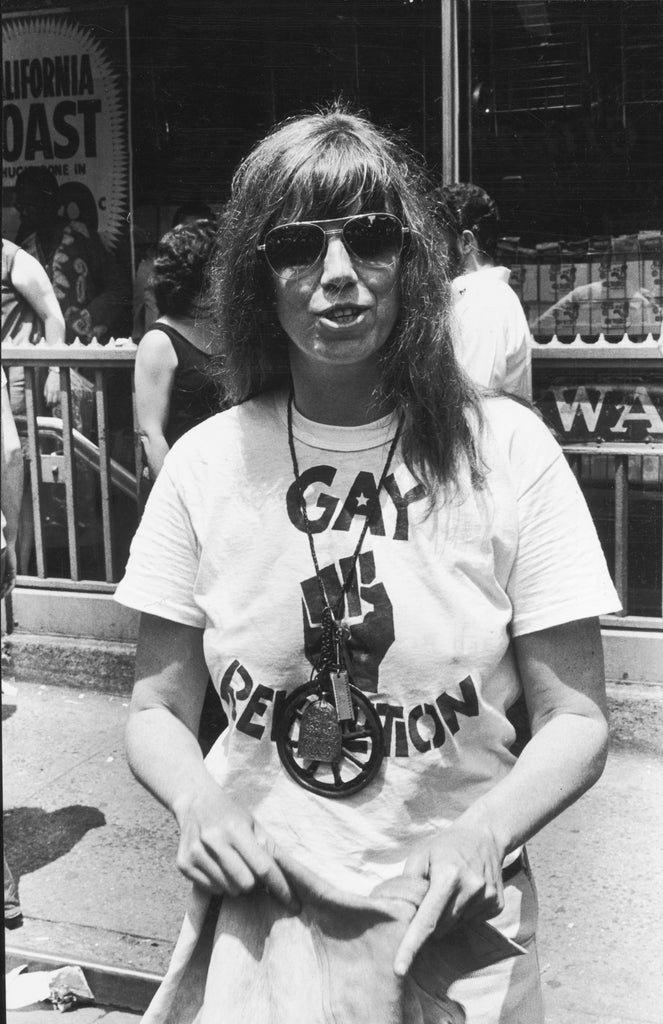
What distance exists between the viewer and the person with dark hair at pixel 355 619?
1.48 meters

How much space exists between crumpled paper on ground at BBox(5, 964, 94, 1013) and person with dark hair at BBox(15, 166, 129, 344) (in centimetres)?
366

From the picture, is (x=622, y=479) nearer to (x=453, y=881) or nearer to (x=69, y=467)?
(x=69, y=467)

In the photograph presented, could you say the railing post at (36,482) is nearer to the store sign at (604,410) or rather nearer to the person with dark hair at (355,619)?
the store sign at (604,410)

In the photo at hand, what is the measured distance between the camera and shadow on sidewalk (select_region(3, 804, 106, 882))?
4.14 metres

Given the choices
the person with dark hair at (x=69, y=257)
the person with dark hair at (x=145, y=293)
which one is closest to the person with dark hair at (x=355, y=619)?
the person with dark hair at (x=145, y=293)

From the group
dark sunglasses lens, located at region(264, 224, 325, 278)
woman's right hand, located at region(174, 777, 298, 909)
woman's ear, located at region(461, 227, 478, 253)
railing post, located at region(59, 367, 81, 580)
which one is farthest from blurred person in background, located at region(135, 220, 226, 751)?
woman's right hand, located at region(174, 777, 298, 909)

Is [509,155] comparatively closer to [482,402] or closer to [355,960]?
[482,402]

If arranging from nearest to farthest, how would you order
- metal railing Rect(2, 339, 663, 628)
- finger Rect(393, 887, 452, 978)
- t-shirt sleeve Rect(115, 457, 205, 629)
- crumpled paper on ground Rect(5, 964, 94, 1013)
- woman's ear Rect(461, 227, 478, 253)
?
finger Rect(393, 887, 452, 978) → t-shirt sleeve Rect(115, 457, 205, 629) → crumpled paper on ground Rect(5, 964, 94, 1013) → woman's ear Rect(461, 227, 478, 253) → metal railing Rect(2, 339, 663, 628)

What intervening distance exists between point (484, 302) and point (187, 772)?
298cm

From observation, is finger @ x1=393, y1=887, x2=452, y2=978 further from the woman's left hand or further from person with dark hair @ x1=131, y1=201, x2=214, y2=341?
person with dark hair @ x1=131, y1=201, x2=214, y2=341

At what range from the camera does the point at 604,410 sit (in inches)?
190

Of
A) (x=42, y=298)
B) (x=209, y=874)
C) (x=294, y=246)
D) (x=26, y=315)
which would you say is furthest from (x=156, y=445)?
(x=209, y=874)

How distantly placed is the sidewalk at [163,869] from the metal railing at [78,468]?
905 millimetres

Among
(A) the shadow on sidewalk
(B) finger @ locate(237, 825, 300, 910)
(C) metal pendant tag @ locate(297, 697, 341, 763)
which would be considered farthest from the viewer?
(A) the shadow on sidewalk
